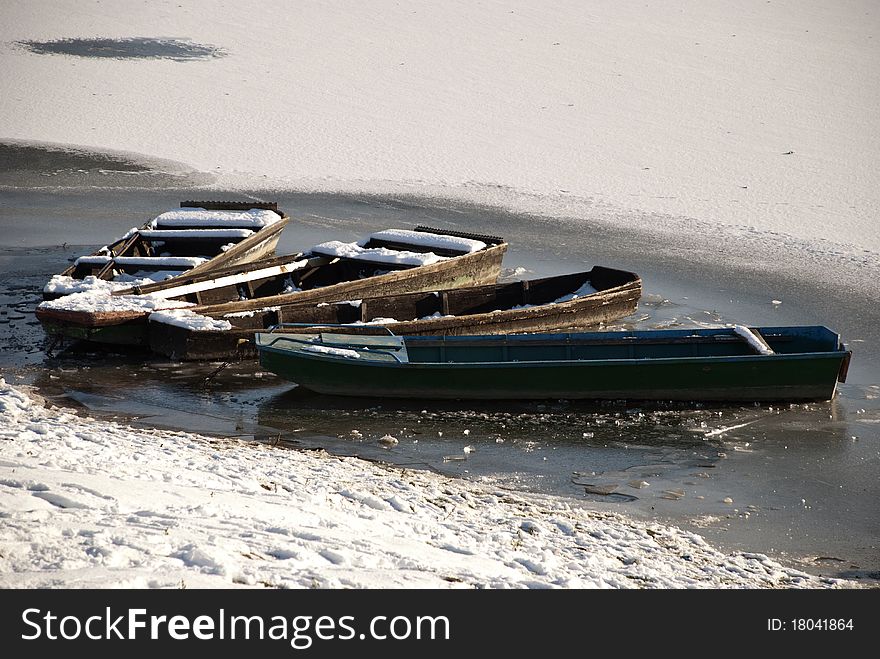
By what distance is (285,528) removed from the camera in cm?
688

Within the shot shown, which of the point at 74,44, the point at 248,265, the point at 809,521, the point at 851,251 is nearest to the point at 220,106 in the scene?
the point at 74,44

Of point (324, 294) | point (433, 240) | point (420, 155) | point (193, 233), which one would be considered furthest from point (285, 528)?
point (420, 155)

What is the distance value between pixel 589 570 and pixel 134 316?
297 inches

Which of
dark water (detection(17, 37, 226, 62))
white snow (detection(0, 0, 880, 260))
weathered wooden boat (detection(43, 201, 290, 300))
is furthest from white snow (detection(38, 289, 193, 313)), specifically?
dark water (detection(17, 37, 226, 62))

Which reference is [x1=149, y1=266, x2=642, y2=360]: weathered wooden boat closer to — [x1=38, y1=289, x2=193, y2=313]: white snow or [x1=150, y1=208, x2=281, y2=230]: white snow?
[x1=38, y1=289, x2=193, y2=313]: white snow

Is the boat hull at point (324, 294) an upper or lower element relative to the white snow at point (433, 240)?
lower

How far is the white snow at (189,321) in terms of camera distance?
12.4m

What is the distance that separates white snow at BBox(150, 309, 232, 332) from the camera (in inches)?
487

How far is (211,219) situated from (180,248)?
0.74 m

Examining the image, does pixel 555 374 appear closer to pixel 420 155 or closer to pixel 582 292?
pixel 582 292

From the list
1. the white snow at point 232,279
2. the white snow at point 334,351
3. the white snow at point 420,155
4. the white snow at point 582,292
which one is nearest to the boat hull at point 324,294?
the white snow at point 232,279

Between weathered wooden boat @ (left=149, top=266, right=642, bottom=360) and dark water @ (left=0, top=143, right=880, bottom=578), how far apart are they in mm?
361

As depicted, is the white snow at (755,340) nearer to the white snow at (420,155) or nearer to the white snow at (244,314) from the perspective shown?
the white snow at (420,155)
